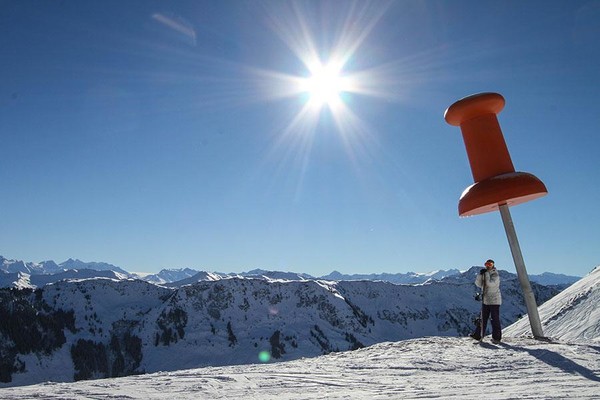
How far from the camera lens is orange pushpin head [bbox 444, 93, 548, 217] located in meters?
11.6

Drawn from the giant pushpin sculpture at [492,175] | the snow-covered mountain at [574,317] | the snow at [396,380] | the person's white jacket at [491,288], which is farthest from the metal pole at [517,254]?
the snow at [396,380]

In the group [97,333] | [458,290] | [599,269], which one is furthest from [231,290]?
[599,269]

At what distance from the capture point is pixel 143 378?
828cm

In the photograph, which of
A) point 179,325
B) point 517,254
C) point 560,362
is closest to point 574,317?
point 517,254

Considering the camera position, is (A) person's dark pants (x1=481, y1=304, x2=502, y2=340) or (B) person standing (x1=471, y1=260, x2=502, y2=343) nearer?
(A) person's dark pants (x1=481, y1=304, x2=502, y2=340)

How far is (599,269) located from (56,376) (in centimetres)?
11245

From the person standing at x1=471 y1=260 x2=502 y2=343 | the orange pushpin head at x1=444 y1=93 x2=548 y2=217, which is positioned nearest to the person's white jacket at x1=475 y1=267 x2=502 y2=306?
the person standing at x1=471 y1=260 x2=502 y2=343

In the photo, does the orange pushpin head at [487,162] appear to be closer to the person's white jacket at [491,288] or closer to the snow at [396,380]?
the person's white jacket at [491,288]

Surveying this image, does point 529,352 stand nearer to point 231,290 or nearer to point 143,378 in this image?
point 143,378

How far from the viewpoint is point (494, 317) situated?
1176 cm

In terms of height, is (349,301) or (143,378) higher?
(349,301)

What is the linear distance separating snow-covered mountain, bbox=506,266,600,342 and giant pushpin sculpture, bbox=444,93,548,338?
48.7 inches

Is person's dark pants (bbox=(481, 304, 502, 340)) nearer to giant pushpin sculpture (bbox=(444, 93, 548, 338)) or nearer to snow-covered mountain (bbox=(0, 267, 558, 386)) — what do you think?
giant pushpin sculpture (bbox=(444, 93, 548, 338))

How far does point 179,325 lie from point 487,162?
395 ft
